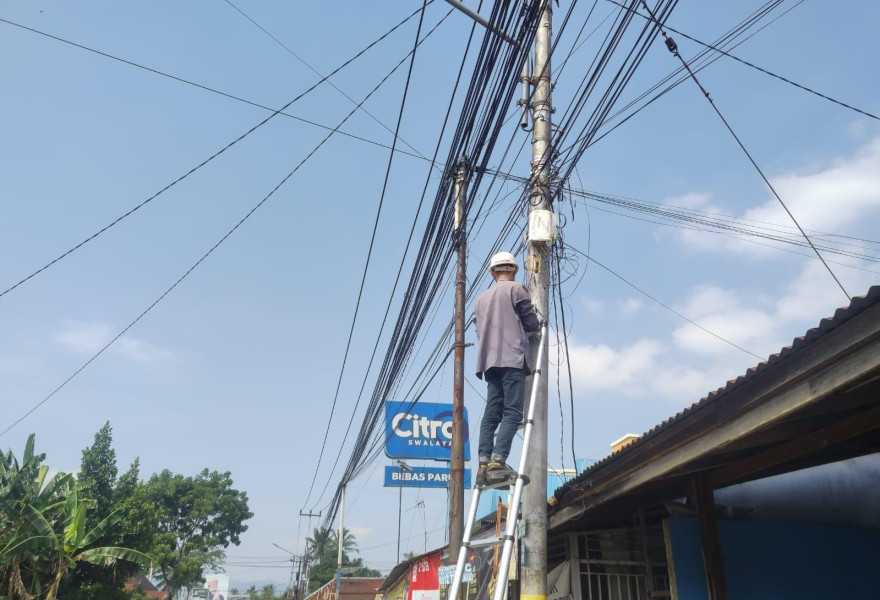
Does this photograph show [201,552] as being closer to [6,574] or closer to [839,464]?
[6,574]

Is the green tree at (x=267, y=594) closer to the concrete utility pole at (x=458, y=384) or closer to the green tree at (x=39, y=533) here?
the green tree at (x=39, y=533)

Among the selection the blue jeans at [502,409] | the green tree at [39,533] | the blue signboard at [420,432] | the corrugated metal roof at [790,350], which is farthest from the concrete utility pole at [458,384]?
the green tree at [39,533]

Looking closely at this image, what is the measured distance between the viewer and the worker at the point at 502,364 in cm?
477

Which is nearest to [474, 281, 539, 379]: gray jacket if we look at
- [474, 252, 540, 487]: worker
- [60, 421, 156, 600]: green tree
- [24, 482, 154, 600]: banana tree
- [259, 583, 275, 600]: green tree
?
[474, 252, 540, 487]: worker

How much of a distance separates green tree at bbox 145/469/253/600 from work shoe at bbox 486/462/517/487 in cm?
3972

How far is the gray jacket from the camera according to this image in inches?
195

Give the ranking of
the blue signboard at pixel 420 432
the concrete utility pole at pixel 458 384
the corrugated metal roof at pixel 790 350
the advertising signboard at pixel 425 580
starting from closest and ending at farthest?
the corrugated metal roof at pixel 790 350 → the concrete utility pole at pixel 458 384 → the advertising signboard at pixel 425 580 → the blue signboard at pixel 420 432

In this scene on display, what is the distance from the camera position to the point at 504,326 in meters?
5.09

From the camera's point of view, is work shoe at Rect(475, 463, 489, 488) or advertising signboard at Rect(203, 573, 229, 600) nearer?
work shoe at Rect(475, 463, 489, 488)

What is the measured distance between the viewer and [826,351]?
12.8 feet

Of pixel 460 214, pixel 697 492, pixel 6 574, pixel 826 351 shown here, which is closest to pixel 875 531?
pixel 697 492

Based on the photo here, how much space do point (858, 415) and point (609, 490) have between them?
7.82ft

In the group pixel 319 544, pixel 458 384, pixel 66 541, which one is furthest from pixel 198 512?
pixel 458 384

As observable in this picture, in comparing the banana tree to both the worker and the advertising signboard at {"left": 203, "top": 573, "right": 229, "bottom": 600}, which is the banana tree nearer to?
the worker
